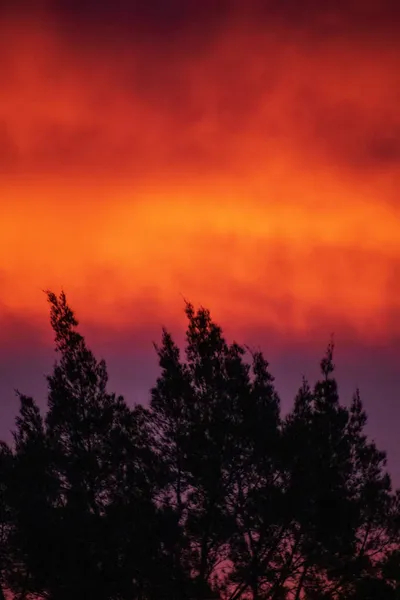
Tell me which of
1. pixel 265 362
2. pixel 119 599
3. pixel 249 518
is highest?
pixel 265 362

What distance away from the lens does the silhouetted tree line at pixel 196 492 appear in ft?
149

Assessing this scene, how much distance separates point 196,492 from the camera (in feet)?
151

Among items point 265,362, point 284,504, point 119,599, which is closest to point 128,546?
point 119,599

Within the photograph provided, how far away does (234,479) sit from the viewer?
152 feet

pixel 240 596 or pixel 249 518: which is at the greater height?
pixel 249 518

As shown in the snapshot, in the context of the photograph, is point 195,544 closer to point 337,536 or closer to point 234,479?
point 234,479

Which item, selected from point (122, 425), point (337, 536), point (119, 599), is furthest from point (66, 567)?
point (337, 536)

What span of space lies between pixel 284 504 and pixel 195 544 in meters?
3.88

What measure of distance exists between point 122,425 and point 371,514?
1098cm

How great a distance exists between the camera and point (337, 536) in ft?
153

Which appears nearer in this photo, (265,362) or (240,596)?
(240,596)

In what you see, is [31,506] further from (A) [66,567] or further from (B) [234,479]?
(B) [234,479]

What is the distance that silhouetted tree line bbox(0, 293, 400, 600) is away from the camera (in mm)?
45531

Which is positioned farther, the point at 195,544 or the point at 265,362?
the point at 265,362
